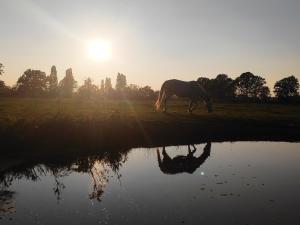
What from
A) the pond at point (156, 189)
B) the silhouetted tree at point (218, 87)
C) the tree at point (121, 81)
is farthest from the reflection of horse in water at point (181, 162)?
the tree at point (121, 81)

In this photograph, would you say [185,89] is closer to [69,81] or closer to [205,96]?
[205,96]

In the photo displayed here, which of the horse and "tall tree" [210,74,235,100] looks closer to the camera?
the horse

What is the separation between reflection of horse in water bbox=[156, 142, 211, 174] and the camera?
822 inches

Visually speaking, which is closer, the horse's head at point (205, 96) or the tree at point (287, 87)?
the horse's head at point (205, 96)

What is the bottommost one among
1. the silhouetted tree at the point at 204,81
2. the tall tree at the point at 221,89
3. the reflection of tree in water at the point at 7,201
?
the reflection of tree in water at the point at 7,201

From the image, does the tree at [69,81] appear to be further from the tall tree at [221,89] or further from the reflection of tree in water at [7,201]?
the reflection of tree in water at [7,201]

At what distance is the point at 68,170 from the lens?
20.3 m

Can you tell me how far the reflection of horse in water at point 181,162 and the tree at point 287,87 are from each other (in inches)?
4915

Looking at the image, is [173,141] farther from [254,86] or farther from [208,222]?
[254,86]

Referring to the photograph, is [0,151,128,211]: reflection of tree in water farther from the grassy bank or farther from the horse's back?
the horse's back

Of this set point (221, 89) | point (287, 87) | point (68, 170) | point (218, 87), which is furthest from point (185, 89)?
point (287, 87)

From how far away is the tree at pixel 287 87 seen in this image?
140 metres

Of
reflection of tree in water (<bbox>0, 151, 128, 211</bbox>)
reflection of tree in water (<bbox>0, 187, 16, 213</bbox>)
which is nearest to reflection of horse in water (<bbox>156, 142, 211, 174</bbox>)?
reflection of tree in water (<bbox>0, 151, 128, 211</bbox>)

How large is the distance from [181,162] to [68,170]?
23.5 ft
